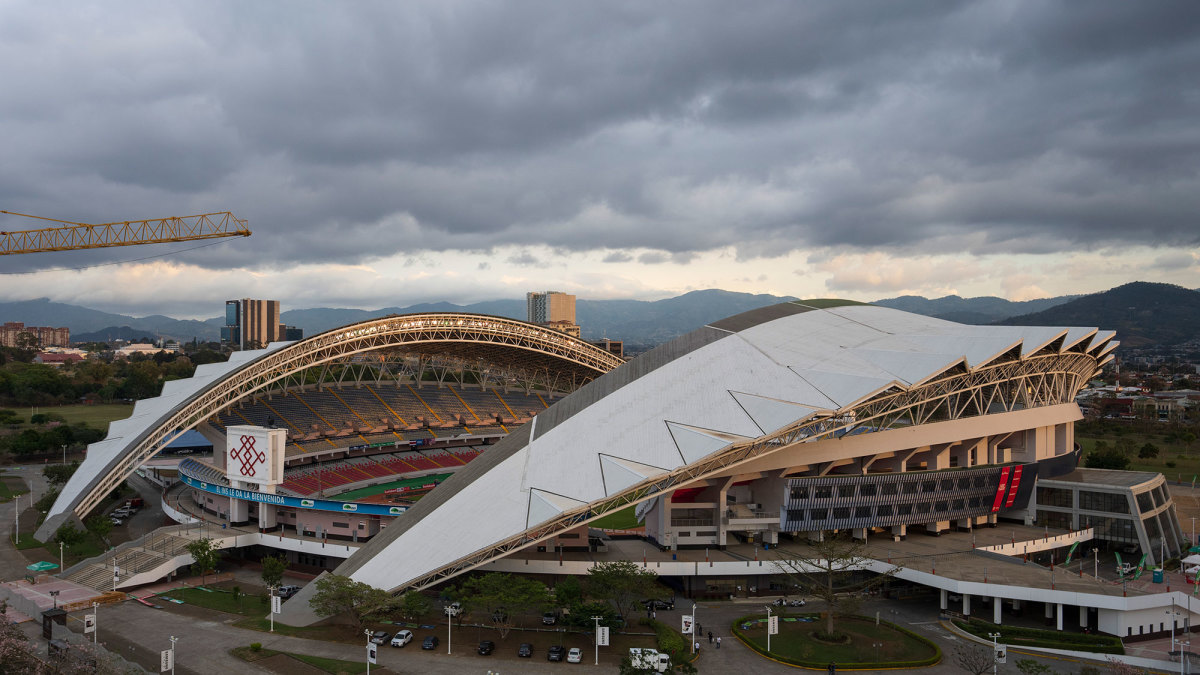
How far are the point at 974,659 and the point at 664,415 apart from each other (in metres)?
18.2

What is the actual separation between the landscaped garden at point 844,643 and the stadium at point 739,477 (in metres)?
4.54

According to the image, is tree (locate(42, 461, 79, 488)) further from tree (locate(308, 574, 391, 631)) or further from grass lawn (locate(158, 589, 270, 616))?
tree (locate(308, 574, 391, 631))

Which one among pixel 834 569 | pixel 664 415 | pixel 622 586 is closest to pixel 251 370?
pixel 664 415

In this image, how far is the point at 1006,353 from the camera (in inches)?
1777

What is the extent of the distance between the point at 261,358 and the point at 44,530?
17501mm

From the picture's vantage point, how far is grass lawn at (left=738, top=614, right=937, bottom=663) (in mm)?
31469

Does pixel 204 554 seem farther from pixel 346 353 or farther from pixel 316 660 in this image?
pixel 346 353

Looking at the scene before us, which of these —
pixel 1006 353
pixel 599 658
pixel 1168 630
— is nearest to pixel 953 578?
pixel 1168 630

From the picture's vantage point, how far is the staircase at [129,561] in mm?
40469

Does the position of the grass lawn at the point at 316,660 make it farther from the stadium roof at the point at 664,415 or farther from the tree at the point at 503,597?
the tree at the point at 503,597

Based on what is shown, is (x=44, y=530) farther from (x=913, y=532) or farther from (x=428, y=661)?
(x=913, y=532)

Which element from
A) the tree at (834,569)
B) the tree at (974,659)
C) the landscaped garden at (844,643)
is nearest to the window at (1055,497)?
the tree at (834,569)

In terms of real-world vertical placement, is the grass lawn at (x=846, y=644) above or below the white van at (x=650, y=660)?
Result: below

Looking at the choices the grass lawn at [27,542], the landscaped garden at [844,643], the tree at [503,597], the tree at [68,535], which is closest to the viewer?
the landscaped garden at [844,643]
